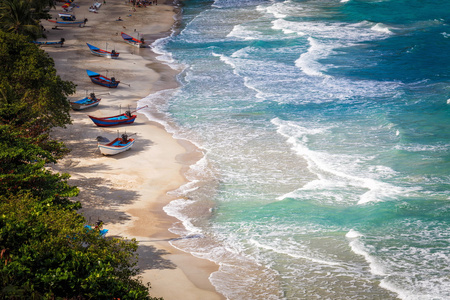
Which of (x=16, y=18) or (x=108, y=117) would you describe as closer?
(x=108, y=117)

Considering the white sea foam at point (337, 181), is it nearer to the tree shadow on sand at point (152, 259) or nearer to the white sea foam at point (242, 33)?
the tree shadow on sand at point (152, 259)

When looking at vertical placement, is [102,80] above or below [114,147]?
above

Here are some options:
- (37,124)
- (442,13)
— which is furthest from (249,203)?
(442,13)

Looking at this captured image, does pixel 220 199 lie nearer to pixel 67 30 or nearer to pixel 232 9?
pixel 67 30

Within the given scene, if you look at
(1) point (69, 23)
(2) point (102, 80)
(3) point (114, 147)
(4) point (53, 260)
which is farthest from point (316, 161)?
(1) point (69, 23)

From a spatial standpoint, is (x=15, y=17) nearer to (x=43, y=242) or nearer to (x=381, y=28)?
(x=43, y=242)

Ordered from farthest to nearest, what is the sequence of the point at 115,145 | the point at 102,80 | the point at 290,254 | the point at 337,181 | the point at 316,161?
the point at 102,80, the point at 115,145, the point at 316,161, the point at 337,181, the point at 290,254

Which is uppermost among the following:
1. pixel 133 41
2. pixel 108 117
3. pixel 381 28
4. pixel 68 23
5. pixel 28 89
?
pixel 28 89
